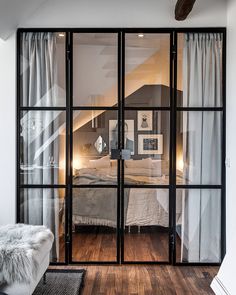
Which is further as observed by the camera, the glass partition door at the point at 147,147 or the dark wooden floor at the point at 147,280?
the glass partition door at the point at 147,147

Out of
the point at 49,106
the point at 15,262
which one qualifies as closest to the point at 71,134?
the point at 49,106

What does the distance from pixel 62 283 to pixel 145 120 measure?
1812mm

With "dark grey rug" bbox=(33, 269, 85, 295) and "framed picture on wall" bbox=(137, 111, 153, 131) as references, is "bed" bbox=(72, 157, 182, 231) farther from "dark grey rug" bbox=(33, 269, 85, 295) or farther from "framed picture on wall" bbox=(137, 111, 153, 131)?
"dark grey rug" bbox=(33, 269, 85, 295)

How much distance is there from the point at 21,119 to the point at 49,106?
1.08 ft

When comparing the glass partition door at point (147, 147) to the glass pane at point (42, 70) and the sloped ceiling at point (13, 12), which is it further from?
the sloped ceiling at point (13, 12)

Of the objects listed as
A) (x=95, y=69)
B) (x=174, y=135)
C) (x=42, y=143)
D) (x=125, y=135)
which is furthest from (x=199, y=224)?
(x=95, y=69)

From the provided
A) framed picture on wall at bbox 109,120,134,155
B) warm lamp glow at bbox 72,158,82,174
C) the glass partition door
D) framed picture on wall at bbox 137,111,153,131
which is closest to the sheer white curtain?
the glass partition door

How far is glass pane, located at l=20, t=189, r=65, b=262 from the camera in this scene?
402cm

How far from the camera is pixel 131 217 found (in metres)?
4.01

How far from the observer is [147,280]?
3.56 metres

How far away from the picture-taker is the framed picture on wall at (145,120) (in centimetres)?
398

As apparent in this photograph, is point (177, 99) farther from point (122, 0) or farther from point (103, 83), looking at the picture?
point (122, 0)

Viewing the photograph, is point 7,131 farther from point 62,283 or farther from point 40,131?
point 62,283

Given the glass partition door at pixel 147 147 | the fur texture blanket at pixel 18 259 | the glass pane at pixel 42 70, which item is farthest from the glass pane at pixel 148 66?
the fur texture blanket at pixel 18 259
